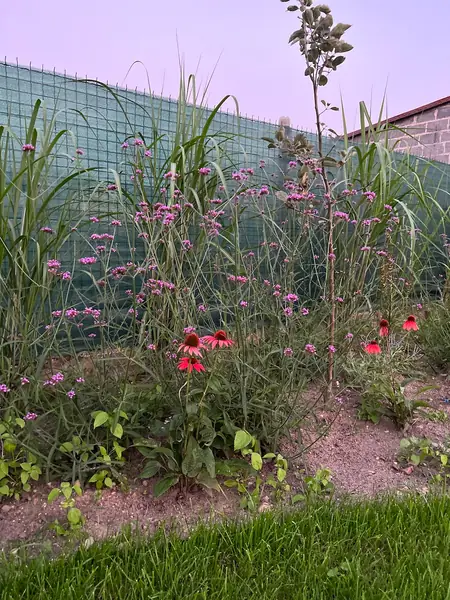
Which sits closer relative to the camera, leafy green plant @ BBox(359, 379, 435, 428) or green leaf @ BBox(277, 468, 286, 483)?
green leaf @ BBox(277, 468, 286, 483)

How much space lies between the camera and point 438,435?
2.17 meters

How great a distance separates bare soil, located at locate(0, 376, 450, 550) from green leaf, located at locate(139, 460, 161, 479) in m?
0.09

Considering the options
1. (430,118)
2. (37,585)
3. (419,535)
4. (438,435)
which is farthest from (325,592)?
(430,118)

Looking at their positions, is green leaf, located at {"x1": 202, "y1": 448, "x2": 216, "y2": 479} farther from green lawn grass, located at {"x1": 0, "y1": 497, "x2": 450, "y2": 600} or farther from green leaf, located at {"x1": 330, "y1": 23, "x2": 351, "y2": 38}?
green leaf, located at {"x1": 330, "y1": 23, "x2": 351, "y2": 38}

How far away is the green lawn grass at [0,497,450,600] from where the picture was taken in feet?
3.93

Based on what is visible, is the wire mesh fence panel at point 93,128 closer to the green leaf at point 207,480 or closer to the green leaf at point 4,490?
the green leaf at point 4,490

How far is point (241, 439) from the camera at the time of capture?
1563 mm

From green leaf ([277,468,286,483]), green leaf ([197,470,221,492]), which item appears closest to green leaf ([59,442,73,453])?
green leaf ([197,470,221,492])

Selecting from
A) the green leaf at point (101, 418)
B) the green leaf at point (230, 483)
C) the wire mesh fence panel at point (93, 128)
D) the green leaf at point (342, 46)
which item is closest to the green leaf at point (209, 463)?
the green leaf at point (230, 483)

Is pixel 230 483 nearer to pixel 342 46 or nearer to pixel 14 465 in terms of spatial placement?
pixel 14 465

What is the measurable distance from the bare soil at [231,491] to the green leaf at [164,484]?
6cm

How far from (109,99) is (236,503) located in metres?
2.43

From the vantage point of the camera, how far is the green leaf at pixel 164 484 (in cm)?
154

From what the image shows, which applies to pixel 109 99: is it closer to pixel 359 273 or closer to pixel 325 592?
pixel 359 273
